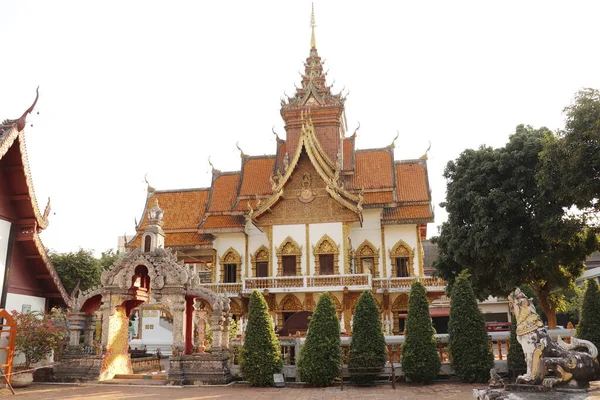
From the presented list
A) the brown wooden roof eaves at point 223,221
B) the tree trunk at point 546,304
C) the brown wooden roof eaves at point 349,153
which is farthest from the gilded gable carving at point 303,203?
the tree trunk at point 546,304

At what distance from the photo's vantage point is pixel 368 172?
27.8m

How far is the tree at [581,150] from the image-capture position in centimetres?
1108

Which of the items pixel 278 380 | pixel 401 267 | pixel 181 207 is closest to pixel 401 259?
pixel 401 267

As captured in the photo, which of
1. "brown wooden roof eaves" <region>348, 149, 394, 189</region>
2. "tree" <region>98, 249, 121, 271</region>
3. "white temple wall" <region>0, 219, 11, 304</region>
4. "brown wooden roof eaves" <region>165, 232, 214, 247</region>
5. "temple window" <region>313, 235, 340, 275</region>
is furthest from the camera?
"tree" <region>98, 249, 121, 271</region>

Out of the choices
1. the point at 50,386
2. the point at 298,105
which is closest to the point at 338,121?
the point at 298,105

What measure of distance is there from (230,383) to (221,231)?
1221 cm

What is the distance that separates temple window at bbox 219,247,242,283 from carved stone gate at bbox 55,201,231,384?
1010cm

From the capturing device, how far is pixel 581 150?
1116 centimetres

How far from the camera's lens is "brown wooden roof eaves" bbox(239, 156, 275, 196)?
27812 mm

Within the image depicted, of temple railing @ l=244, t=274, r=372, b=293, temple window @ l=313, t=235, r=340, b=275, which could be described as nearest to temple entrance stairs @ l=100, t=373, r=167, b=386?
temple railing @ l=244, t=274, r=372, b=293

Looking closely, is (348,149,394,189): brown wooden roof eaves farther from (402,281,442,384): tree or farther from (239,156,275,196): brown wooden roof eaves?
(402,281,442,384): tree

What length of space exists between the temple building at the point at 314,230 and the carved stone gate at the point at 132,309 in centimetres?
739

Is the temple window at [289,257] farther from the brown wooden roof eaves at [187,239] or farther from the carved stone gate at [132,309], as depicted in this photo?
the carved stone gate at [132,309]

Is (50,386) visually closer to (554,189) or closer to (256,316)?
(256,316)
